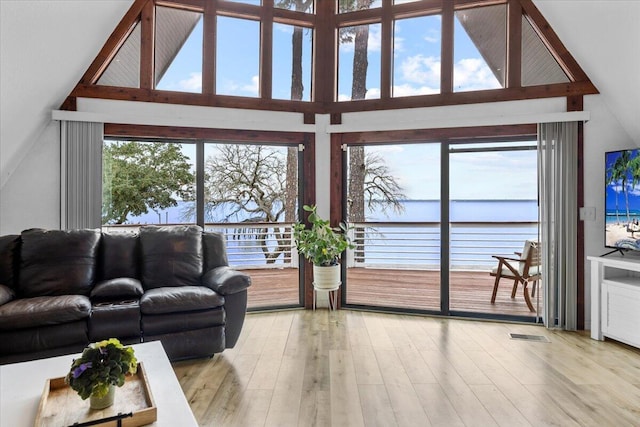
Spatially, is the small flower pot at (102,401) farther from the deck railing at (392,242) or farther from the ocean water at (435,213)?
the deck railing at (392,242)

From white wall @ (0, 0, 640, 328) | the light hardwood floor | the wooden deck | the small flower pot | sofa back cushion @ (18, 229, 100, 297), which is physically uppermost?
white wall @ (0, 0, 640, 328)

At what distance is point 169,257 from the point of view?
3.37m

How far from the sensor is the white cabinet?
10.2ft

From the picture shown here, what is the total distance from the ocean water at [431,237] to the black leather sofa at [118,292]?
1.26 meters

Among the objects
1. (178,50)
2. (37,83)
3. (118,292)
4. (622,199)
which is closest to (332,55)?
(178,50)

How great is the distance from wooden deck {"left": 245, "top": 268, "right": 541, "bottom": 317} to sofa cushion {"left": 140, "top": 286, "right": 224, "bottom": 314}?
1.49m

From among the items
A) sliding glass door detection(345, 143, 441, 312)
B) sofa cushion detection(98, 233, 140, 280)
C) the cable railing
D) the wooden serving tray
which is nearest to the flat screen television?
the cable railing

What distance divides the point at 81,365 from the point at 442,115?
3861mm

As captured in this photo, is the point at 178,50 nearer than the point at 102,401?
No

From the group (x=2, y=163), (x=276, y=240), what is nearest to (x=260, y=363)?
(x=276, y=240)

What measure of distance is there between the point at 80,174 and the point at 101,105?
0.76 metres

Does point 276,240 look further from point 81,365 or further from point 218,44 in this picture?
point 81,365

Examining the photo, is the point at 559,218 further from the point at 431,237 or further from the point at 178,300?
the point at 178,300

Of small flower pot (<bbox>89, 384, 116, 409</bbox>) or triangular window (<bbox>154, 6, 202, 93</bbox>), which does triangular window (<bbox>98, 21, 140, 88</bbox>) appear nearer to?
triangular window (<bbox>154, 6, 202, 93</bbox>)
